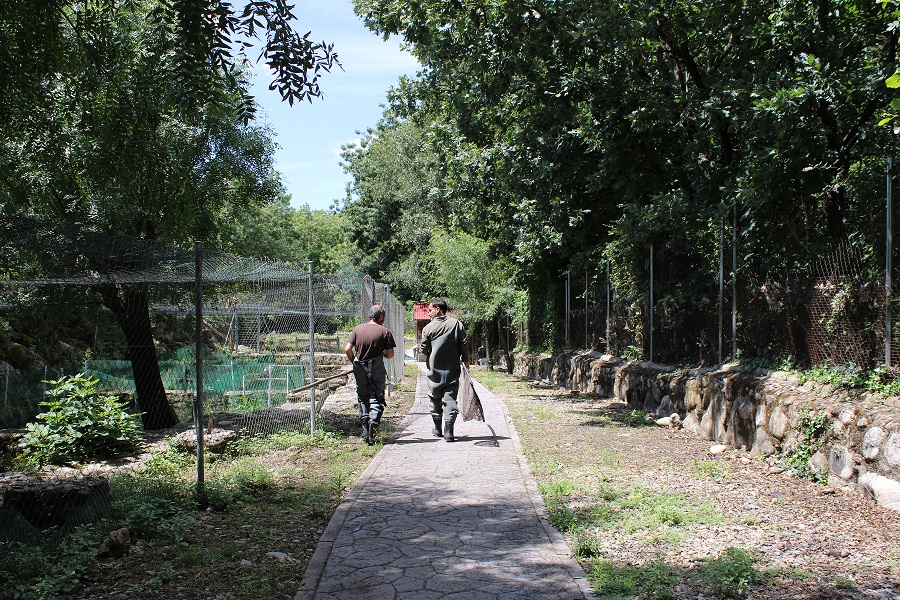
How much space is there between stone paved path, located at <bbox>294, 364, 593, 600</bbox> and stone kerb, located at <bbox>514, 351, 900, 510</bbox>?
2649mm

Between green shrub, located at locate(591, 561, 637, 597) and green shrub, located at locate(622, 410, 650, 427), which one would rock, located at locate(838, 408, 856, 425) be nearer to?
green shrub, located at locate(591, 561, 637, 597)

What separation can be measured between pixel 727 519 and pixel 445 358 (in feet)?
15.4

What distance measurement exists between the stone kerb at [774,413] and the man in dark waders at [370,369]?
14.2ft

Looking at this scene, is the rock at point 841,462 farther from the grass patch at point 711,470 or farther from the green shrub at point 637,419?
the green shrub at point 637,419

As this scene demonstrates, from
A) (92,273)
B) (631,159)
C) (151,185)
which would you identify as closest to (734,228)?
(631,159)

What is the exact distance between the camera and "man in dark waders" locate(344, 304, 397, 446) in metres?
9.69

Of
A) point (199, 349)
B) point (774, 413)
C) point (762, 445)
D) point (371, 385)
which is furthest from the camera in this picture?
point (371, 385)

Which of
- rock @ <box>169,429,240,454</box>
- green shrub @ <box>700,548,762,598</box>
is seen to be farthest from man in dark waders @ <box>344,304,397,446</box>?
green shrub @ <box>700,548,762,598</box>

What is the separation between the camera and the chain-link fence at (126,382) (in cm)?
564

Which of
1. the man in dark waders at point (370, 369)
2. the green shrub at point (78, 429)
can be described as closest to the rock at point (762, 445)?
the man in dark waders at point (370, 369)

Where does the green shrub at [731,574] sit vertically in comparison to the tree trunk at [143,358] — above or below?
below

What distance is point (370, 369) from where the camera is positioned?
31.8ft

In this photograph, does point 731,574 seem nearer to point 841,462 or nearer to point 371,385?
point 841,462

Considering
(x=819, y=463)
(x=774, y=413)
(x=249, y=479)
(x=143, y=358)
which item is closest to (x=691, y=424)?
(x=774, y=413)
